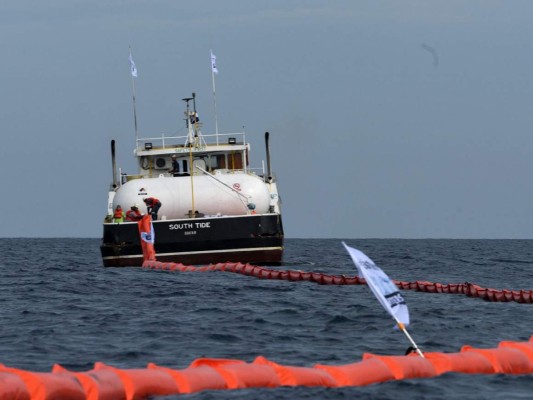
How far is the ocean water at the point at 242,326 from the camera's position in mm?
14859

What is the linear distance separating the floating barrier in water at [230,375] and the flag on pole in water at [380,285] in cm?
74

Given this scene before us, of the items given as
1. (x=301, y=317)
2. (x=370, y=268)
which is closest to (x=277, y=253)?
(x=301, y=317)

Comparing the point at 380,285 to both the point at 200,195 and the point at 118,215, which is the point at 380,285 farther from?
the point at 200,195

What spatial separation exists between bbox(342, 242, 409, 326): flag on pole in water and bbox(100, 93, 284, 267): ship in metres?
22.6

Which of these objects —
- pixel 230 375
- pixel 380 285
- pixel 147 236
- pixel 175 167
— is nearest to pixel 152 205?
pixel 147 236

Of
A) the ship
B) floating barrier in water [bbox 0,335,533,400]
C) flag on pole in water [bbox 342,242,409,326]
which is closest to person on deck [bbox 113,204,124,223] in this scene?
the ship

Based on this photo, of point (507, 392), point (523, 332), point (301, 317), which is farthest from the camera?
point (301, 317)

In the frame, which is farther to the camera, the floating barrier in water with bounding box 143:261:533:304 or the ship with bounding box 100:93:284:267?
the ship with bounding box 100:93:284:267

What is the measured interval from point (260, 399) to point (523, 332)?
8.82m

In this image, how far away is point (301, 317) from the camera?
873 inches

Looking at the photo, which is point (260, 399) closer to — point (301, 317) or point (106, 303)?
point (301, 317)

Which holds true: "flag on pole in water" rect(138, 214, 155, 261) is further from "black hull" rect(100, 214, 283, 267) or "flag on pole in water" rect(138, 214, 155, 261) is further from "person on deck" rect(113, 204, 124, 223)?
"person on deck" rect(113, 204, 124, 223)

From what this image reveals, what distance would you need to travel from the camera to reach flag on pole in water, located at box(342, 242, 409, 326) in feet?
46.3

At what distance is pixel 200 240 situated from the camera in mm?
37031
